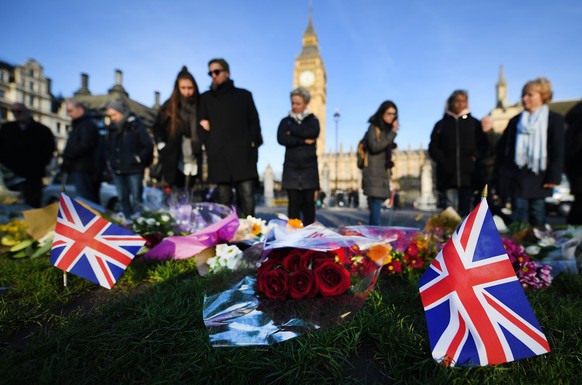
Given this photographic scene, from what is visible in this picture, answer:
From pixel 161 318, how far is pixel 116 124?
411 centimetres

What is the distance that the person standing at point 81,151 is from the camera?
4.95 m

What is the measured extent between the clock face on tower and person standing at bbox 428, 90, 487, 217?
71510 mm

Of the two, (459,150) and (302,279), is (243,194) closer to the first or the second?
(302,279)

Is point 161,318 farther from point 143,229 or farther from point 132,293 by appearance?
point 143,229

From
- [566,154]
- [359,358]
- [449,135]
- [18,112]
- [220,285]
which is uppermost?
[18,112]

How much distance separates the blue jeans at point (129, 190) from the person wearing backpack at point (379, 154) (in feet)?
10.4

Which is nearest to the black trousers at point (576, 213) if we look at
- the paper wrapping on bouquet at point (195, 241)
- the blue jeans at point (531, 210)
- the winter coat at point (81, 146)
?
the blue jeans at point (531, 210)

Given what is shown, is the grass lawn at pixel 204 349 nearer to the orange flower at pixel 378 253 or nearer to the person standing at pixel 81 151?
the orange flower at pixel 378 253

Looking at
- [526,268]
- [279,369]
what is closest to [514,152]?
[526,268]

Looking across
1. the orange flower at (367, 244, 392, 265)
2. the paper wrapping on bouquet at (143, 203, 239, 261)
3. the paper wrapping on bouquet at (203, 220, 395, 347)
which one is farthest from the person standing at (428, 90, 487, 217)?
the paper wrapping on bouquet at (143, 203, 239, 261)

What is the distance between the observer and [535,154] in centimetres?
375

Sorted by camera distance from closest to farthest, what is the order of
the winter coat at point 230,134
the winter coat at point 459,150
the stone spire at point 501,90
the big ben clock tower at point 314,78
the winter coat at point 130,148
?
the winter coat at point 230,134
the winter coat at point 459,150
the winter coat at point 130,148
the stone spire at point 501,90
the big ben clock tower at point 314,78

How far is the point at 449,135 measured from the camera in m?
4.41

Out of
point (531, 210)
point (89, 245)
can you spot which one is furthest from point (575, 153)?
point (89, 245)
